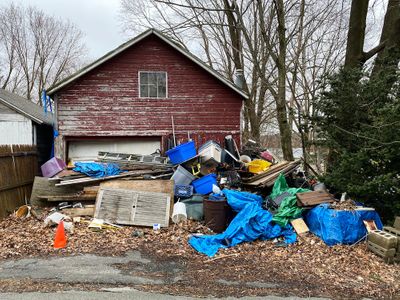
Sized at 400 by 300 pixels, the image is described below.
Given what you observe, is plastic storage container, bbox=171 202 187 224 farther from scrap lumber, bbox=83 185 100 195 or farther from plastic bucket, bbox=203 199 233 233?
scrap lumber, bbox=83 185 100 195

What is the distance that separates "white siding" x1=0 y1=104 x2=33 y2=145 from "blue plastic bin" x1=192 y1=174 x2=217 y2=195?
6777mm

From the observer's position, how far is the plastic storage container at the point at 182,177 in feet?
34.2

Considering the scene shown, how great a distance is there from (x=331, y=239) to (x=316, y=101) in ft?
15.9

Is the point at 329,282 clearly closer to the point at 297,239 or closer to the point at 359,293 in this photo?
the point at 359,293

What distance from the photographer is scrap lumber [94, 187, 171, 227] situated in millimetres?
8781

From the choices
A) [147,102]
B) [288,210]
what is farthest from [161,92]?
[288,210]

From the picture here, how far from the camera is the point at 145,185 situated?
32.2ft

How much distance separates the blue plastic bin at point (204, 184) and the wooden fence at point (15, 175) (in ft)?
17.5

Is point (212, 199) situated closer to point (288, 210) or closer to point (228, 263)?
point (288, 210)

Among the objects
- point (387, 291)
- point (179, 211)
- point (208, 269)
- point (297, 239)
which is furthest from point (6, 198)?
point (387, 291)

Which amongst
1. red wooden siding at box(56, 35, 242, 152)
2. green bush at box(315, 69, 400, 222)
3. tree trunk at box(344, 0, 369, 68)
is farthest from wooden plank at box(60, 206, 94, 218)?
tree trunk at box(344, 0, 369, 68)

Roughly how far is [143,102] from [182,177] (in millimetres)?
3948

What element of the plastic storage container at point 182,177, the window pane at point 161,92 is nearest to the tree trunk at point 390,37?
the plastic storage container at point 182,177

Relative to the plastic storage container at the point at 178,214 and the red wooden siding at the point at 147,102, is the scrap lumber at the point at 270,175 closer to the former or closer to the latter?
the plastic storage container at the point at 178,214
